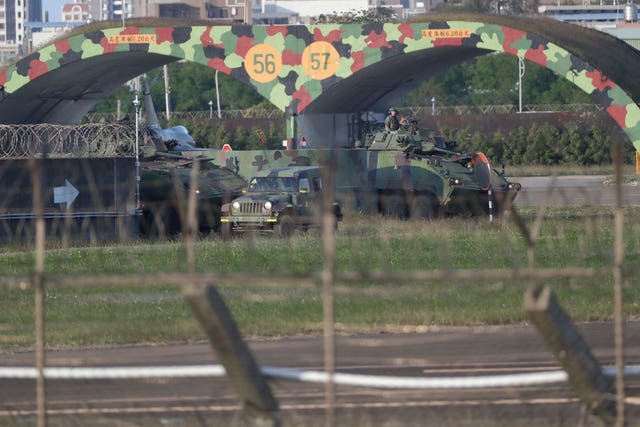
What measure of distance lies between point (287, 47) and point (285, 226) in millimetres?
12759

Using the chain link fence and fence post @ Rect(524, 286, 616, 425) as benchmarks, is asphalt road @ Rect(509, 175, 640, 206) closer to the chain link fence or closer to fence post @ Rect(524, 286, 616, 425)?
the chain link fence

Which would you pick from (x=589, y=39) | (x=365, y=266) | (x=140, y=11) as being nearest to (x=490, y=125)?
(x=589, y=39)

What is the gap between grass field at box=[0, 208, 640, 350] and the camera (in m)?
15.4

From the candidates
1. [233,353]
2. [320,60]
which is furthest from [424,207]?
[233,353]

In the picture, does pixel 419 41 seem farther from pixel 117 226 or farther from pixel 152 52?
pixel 117 226

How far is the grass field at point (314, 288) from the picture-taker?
15.4 meters

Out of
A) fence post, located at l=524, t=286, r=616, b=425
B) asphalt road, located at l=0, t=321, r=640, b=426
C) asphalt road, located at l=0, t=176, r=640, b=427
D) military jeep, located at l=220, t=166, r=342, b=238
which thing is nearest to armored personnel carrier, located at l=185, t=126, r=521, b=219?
military jeep, located at l=220, t=166, r=342, b=238

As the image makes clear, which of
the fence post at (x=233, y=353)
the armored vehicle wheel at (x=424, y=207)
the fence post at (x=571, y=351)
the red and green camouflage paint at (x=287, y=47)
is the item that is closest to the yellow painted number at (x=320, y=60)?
the red and green camouflage paint at (x=287, y=47)

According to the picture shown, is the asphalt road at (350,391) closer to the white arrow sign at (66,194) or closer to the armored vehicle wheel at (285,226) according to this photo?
the white arrow sign at (66,194)

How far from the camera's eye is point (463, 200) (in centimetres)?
3073

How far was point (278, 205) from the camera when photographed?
2600 cm

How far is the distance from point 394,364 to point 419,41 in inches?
942

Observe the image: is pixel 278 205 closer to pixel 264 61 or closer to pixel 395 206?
pixel 395 206

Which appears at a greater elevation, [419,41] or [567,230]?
[419,41]
